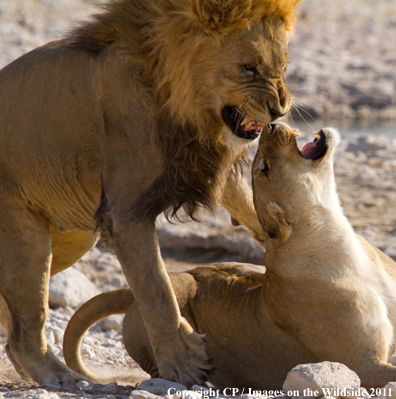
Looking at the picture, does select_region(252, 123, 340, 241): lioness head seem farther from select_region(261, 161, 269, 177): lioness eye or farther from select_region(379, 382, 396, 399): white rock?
select_region(379, 382, 396, 399): white rock

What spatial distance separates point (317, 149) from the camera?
13.2 feet

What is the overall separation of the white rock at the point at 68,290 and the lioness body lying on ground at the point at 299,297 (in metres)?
1.41

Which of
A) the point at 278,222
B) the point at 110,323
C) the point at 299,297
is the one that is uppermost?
the point at 278,222

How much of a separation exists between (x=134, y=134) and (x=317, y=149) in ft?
3.21

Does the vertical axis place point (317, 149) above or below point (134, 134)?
below

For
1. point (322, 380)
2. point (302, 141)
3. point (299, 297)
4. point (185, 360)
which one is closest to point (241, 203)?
point (299, 297)

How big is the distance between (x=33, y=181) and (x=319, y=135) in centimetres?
153

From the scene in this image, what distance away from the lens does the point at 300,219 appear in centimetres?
397

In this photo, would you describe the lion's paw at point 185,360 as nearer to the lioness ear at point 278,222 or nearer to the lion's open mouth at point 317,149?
the lioness ear at point 278,222

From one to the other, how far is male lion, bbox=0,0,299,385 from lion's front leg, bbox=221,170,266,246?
0.29 meters

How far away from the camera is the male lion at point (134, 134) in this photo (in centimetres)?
350

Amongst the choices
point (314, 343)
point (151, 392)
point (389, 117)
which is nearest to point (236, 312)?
point (314, 343)

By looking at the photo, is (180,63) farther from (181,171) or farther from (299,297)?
(299,297)

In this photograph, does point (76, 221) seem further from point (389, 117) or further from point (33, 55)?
point (389, 117)
